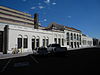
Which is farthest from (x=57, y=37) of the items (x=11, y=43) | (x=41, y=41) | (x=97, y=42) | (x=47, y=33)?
(x=97, y=42)

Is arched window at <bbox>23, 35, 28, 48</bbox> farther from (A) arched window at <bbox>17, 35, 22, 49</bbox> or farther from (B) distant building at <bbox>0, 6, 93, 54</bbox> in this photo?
(A) arched window at <bbox>17, 35, 22, 49</bbox>

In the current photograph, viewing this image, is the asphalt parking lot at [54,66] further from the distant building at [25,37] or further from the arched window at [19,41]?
the arched window at [19,41]

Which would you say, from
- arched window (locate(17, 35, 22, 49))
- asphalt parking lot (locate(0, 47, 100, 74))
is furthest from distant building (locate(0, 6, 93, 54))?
asphalt parking lot (locate(0, 47, 100, 74))

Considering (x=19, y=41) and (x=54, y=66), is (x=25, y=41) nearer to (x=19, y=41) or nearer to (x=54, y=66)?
(x=19, y=41)

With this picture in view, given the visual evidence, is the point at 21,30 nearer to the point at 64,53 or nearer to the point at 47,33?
the point at 47,33

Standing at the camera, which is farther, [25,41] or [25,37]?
[25,41]

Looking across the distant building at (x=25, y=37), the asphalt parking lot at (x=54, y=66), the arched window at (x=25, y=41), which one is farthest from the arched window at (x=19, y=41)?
the asphalt parking lot at (x=54, y=66)

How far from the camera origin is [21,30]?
27734 millimetres

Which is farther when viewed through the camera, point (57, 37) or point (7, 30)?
point (57, 37)

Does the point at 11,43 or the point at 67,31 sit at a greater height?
the point at 67,31

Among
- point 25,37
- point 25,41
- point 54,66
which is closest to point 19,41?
point 25,41

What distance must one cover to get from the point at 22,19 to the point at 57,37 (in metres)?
31.6

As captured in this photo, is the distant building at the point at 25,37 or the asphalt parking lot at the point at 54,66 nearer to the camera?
the asphalt parking lot at the point at 54,66

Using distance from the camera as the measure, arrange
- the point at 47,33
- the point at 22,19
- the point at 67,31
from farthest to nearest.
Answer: the point at 22,19
the point at 67,31
the point at 47,33
